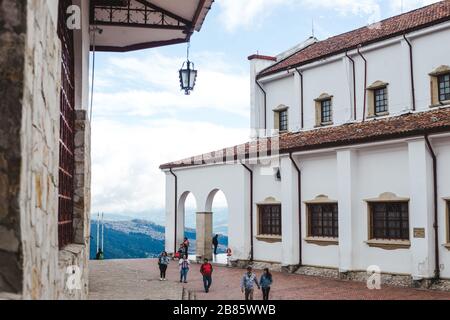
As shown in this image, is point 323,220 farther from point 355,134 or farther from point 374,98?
point 374,98

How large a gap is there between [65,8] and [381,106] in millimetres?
17454

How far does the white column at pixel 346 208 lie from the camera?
19828 millimetres

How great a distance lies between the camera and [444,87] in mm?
20188

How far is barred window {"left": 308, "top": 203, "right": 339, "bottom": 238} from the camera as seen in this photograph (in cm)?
2116

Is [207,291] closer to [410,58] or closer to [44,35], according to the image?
[410,58]

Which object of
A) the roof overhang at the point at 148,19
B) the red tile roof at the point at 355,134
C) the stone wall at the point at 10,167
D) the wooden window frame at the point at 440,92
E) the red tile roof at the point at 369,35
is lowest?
the stone wall at the point at 10,167

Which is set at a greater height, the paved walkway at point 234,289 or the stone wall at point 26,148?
the stone wall at point 26,148

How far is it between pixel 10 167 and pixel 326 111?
75.3 feet

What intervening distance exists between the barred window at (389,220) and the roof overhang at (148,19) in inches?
408

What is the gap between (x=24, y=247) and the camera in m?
3.03

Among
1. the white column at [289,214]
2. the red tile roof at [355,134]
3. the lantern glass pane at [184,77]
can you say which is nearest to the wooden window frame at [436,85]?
the red tile roof at [355,134]

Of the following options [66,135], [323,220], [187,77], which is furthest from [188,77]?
[323,220]

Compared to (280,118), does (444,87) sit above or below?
below

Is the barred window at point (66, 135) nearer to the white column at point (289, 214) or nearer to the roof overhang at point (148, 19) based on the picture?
the roof overhang at point (148, 19)
